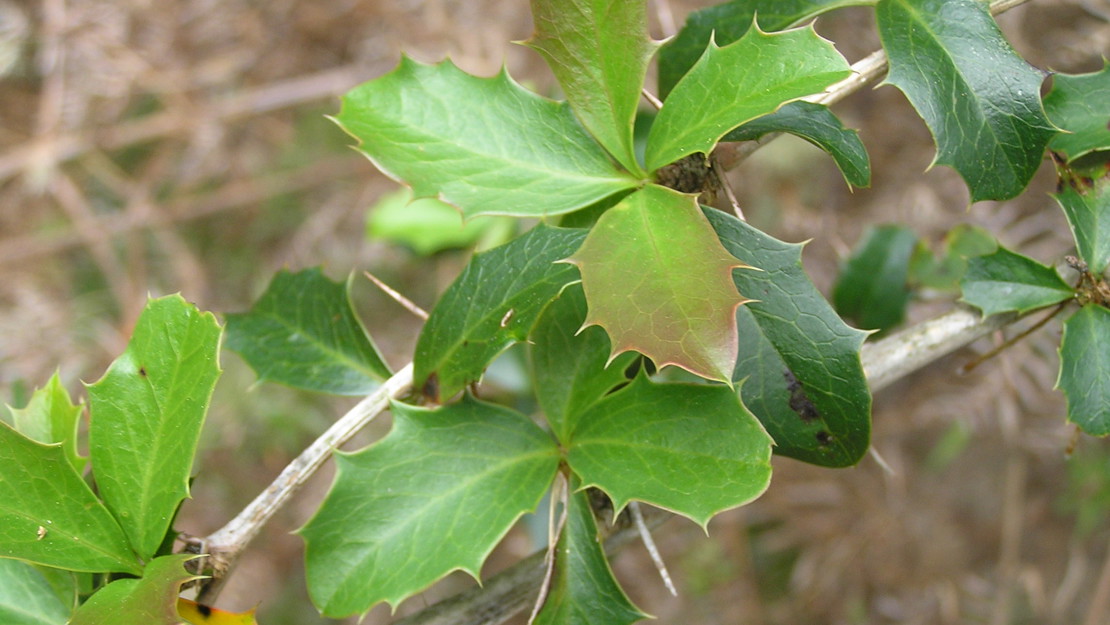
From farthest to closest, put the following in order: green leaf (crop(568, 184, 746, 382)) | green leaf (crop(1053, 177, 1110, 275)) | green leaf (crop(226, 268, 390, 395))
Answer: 1. green leaf (crop(226, 268, 390, 395))
2. green leaf (crop(1053, 177, 1110, 275))
3. green leaf (crop(568, 184, 746, 382))

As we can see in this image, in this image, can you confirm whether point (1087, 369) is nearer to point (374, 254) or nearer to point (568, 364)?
point (568, 364)

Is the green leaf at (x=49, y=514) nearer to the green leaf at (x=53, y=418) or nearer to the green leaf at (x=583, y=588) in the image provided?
the green leaf at (x=53, y=418)

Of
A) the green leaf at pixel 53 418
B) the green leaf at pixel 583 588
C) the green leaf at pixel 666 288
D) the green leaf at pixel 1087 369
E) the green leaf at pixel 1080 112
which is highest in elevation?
the green leaf at pixel 666 288

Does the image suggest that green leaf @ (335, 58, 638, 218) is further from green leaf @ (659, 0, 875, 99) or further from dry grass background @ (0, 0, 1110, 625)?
dry grass background @ (0, 0, 1110, 625)

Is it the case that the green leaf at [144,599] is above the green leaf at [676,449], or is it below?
above

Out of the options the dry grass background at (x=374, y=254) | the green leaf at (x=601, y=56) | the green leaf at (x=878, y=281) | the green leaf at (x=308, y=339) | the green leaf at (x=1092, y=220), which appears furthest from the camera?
the dry grass background at (x=374, y=254)

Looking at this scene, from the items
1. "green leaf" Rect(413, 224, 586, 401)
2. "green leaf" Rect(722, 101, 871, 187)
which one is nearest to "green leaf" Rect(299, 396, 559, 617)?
"green leaf" Rect(413, 224, 586, 401)

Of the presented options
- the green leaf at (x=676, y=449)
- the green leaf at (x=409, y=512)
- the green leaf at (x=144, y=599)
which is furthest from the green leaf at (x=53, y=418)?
the green leaf at (x=676, y=449)

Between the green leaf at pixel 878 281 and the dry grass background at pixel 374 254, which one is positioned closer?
the green leaf at pixel 878 281
